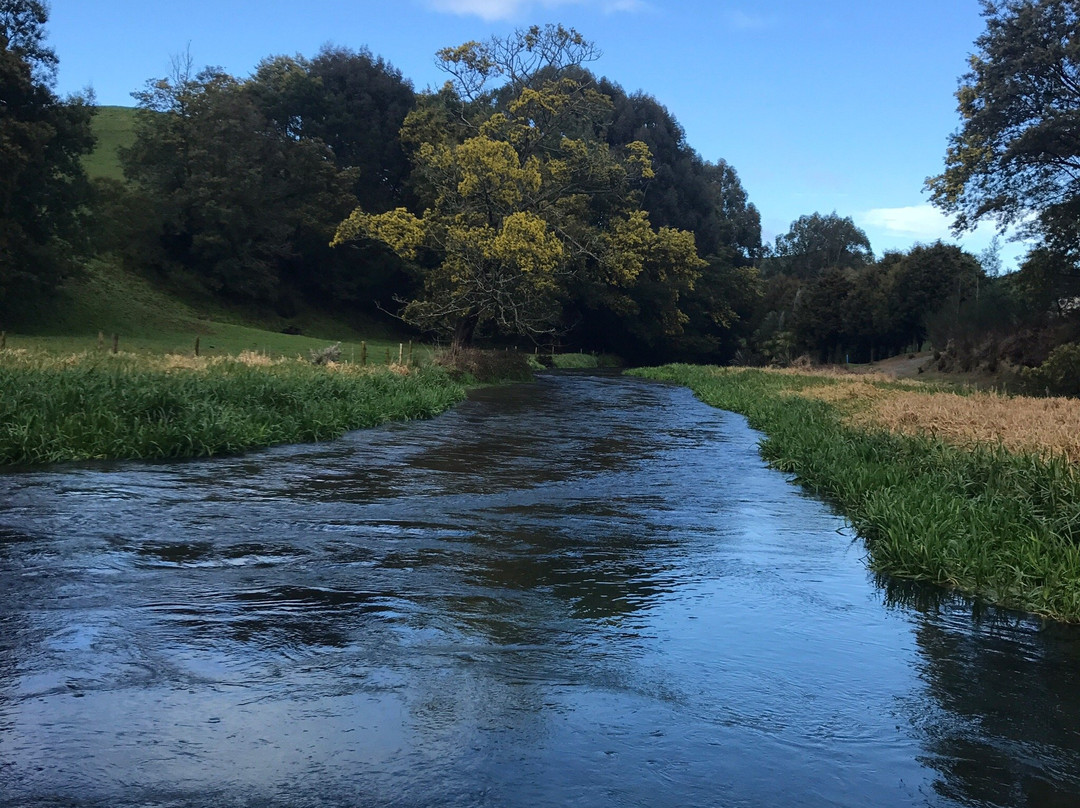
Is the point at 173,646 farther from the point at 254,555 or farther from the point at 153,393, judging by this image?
the point at 153,393

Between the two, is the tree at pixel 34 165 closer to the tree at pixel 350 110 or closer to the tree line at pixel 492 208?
the tree line at pixel 492 208

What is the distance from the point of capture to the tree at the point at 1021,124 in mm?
32531

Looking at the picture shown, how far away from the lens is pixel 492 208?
38312 millimetres

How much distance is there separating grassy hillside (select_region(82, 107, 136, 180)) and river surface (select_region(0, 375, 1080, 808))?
62.8 m

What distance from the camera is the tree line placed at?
35750 millimetres

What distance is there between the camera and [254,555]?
817 cm

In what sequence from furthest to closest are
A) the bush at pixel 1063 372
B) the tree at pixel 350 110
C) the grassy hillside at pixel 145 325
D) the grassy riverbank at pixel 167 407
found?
the tree at pixel 350 110, the grassy hillside at pixel 145 325, the bush at pixel 1063 372, the grassy riverbank at pixel 167 407

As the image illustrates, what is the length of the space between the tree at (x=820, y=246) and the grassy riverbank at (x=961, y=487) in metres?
110

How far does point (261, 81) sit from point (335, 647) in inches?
2714

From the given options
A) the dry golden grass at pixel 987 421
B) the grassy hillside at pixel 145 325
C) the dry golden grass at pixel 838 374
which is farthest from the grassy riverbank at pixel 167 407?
the dry golden grass at pixel 838 374

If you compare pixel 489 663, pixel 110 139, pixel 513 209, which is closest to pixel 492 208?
pixel 513 209

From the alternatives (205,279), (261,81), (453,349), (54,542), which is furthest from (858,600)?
(261,81)

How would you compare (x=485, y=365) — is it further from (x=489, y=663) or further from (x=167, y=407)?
(x=489, y=663)

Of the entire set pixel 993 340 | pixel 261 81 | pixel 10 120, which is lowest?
pixel 993 340
